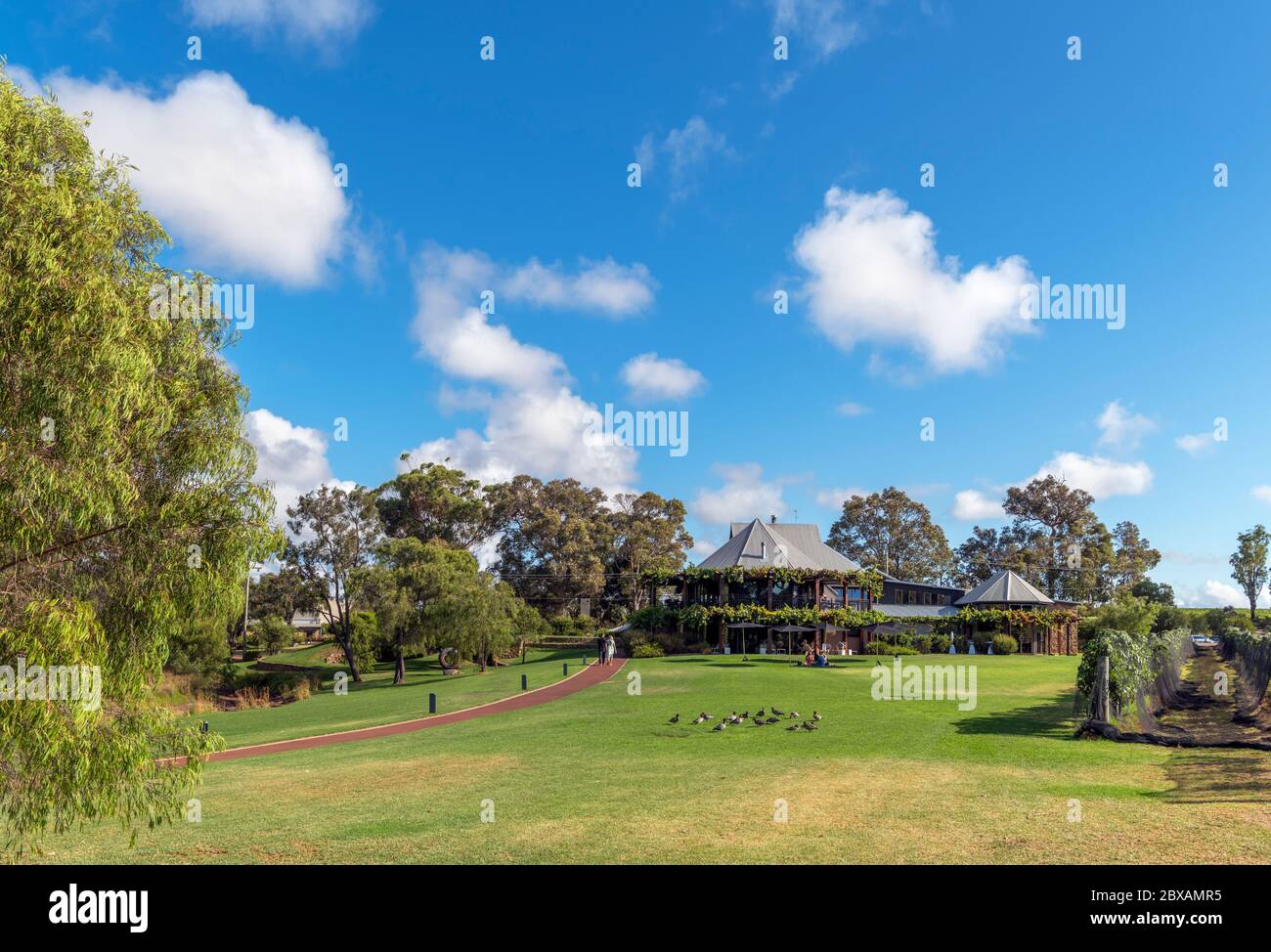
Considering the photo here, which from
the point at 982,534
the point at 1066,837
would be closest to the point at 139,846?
the point at 1066,837

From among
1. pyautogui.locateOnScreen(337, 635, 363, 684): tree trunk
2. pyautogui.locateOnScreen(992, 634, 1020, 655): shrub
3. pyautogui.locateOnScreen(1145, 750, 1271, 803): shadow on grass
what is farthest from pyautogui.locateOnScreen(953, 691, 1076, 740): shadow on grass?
pyautogui.locateOnScreen(337, 635, 363, 684): tree trunk

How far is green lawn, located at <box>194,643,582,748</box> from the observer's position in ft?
96.1

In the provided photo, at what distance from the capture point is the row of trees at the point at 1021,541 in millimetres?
92688

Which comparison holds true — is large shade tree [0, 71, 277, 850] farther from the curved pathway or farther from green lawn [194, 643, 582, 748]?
green lawn [194, 643, 582, 748]

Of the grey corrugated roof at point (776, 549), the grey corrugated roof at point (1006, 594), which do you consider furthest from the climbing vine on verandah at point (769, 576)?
the grey corrugated roof at point (1006, 594)

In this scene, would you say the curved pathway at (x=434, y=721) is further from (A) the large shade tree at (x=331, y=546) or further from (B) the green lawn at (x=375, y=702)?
(A) the large shade tree at (x=331, y=546)

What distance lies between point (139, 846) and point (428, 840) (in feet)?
14.0

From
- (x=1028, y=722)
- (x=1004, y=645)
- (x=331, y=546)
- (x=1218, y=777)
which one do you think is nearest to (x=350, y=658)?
(x=331, y=546)

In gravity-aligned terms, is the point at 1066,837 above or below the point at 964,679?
above

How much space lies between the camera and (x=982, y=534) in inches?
4107

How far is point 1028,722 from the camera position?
2244 cm

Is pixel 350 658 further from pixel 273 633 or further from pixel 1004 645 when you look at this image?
pixel 1004 645

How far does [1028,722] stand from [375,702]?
28.1 m
